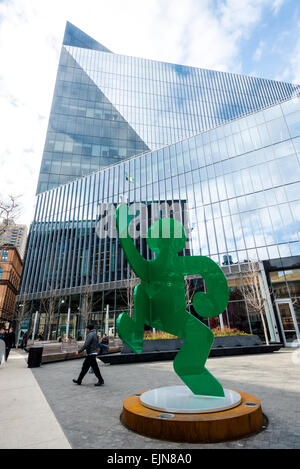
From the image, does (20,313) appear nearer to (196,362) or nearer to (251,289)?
(251,289)

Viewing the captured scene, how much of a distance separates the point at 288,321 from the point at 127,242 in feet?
58.5

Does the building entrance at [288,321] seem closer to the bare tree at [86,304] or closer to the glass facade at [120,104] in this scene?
the bare tree at [86,304]

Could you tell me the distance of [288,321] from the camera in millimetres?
17703

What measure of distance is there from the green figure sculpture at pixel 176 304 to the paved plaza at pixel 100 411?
3.66 ft

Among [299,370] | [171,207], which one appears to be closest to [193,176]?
[171,207]

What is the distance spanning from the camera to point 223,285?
4.65 meters

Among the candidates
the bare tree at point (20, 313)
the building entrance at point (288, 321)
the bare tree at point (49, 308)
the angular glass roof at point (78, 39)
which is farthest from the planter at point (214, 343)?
the angular glass roof at point (78, 39)

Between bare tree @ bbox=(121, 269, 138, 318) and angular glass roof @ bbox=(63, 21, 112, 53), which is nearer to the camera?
bare tree @ bbox=(121, 269, 138, 318)

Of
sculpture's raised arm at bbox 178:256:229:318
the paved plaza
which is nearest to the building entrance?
the paved plaza

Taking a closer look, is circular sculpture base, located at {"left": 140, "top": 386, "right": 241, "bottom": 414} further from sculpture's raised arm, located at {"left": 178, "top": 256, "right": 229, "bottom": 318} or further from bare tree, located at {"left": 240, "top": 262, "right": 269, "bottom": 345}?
bare tree, located at {"left": 240, "top": 262, "right": 269, "bottom": 345}

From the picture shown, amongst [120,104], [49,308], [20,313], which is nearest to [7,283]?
[20,313]

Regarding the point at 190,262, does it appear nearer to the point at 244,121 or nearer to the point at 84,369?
the point at 84,369

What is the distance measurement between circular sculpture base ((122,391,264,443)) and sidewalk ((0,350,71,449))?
947 mm

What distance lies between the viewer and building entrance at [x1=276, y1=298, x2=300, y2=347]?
56.9ft
